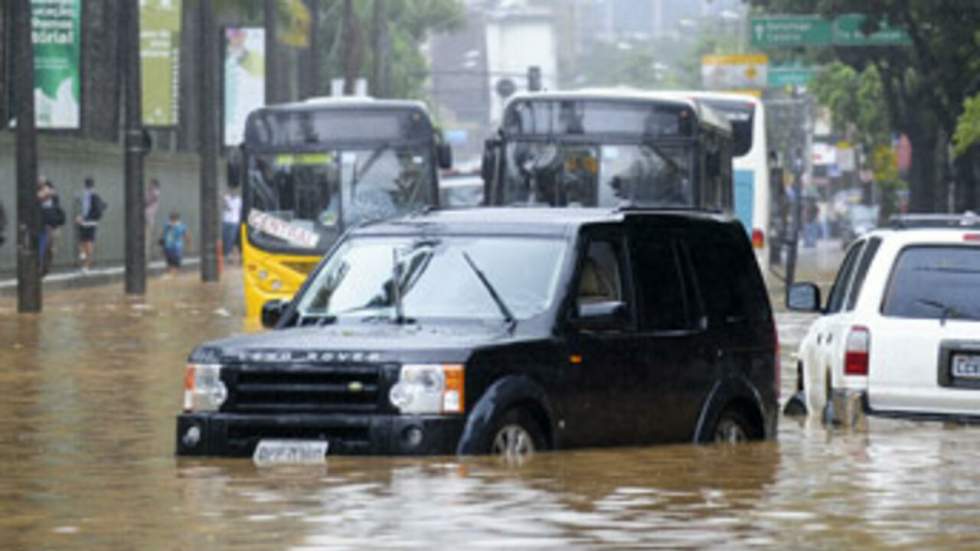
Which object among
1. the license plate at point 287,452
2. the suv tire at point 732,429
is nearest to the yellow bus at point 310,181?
the suv tire at point 732,429

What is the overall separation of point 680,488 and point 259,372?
2.20 meters

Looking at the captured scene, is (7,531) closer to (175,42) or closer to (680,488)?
(680,488)

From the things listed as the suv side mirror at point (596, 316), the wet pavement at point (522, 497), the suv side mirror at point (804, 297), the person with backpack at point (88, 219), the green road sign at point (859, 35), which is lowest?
the person with backpack at point (88, 219)

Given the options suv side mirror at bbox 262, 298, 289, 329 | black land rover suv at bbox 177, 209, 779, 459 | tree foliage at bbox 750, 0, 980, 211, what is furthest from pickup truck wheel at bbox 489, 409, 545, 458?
tree foliage at bbox 750, 0, 980, 211

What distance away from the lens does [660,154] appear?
1378 inches

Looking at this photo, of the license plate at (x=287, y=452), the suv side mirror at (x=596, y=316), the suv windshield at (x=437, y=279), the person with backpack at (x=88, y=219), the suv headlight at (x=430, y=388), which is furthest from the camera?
the person with backpack at (x=88, y=219)

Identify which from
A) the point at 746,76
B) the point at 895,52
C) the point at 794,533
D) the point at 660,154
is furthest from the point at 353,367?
the point at 746,76

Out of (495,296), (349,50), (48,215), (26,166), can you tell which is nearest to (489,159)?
(26,166)

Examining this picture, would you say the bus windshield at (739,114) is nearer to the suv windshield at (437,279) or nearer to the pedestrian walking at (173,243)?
the pedestrian walking at (173,243)

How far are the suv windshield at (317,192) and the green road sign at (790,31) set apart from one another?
99.2ft

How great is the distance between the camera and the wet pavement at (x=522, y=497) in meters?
12.0

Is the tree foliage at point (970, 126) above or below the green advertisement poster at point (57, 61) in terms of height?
below

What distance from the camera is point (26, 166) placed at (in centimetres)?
3872

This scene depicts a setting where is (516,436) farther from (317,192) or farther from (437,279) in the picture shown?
(317,192)
